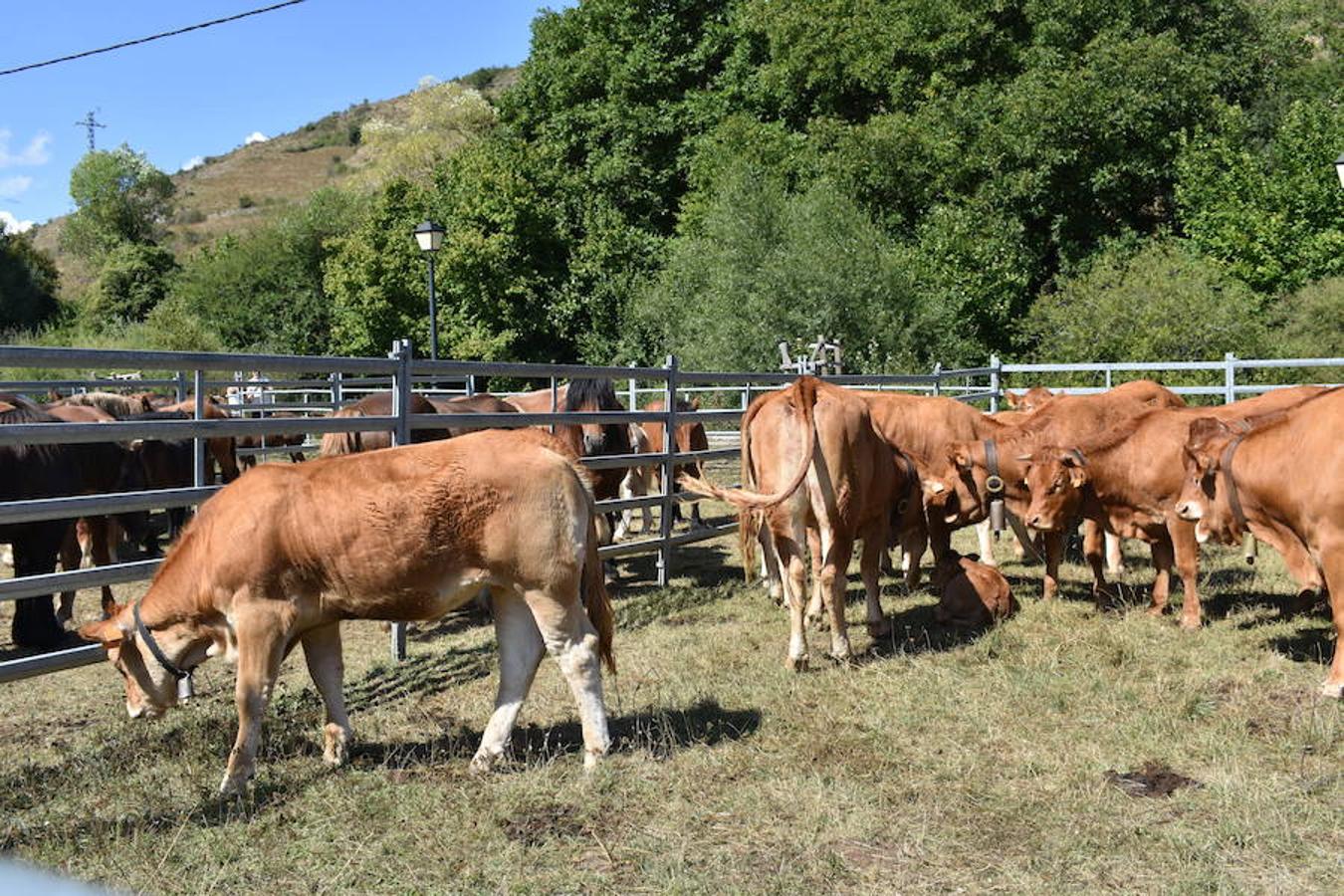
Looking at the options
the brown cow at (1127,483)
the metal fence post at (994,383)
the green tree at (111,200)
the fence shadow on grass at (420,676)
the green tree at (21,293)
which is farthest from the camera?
the green tree at (111,200)

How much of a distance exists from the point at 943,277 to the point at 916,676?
77.4 feet

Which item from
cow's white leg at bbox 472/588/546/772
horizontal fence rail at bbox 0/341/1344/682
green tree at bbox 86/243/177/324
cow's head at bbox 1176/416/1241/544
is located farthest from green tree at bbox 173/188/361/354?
cow's white leg at bbox 472/588/546/772

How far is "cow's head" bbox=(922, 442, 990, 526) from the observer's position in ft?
27.7

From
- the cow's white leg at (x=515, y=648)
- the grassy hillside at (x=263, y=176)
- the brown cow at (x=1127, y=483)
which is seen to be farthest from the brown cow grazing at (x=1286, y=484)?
the grassy hillside at (x=263, y=176)

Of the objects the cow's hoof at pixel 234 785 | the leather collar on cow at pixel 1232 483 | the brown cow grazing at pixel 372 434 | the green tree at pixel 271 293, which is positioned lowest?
the cow's hoof at pixel 234 785

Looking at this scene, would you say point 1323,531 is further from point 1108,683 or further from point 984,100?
point 984,100

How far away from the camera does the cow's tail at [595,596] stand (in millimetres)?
5094

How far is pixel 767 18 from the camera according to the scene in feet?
109

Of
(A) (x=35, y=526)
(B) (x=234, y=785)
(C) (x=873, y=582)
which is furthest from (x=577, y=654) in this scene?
(A) (x=35, y=526)

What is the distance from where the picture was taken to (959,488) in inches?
337

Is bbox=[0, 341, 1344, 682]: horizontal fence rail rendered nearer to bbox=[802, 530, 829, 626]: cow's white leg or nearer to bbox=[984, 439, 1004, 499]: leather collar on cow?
bbox=[802, 530, 829, 626]: cow's white leg

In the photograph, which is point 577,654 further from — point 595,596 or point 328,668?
point 328,668

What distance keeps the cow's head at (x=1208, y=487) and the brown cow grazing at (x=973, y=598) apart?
1257 millimetres

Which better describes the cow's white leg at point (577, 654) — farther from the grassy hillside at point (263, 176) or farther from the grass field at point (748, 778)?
the grassy hillside at point (263, 176)
